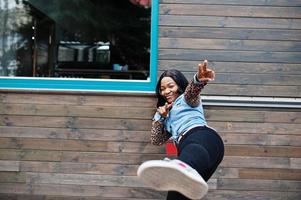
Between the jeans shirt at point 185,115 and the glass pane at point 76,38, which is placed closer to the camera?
the jeans shirt at point 185,115

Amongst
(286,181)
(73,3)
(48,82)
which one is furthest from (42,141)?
(286,181)

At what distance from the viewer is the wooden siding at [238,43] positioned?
4.21 m

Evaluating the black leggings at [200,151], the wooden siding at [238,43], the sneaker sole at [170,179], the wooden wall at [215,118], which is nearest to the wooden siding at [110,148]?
the wooden wall at [215,118]

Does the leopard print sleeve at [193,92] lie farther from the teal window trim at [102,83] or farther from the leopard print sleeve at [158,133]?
the teal window trim at [102,83]

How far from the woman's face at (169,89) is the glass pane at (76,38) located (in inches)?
37.1

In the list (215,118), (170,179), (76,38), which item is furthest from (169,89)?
(76,38)

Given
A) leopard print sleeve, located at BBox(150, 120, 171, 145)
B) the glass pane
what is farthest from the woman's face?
the glass pane

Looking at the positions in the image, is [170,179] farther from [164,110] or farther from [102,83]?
[102,83]

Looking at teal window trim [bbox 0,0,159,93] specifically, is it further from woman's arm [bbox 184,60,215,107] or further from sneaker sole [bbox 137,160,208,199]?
sneaker sole [bbox 137,160,208,199]

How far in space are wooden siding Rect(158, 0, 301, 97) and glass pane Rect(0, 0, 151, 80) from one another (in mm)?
274

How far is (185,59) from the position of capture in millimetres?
4207

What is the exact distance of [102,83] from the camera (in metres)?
4.29

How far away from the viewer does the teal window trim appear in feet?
13.9

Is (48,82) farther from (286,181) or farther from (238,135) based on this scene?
(286,181)
